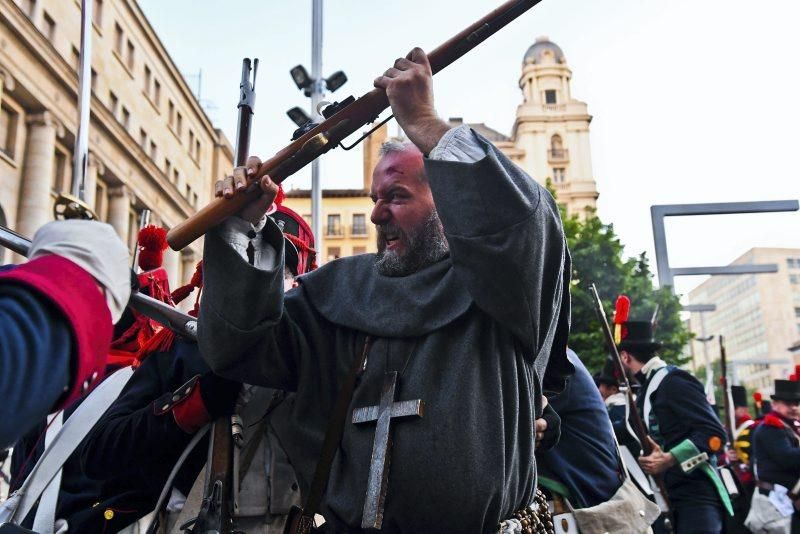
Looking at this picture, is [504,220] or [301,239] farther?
[301,239]

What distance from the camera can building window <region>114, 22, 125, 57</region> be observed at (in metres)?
32.8

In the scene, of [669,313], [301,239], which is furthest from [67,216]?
[669,313]

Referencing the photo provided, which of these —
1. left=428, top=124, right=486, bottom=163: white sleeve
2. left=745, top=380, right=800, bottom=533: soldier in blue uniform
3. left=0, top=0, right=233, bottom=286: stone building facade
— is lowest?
left=745, top=380, right=800, bottom=533: soldier in blue uniform

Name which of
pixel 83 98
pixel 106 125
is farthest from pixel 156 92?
pixel 83 98

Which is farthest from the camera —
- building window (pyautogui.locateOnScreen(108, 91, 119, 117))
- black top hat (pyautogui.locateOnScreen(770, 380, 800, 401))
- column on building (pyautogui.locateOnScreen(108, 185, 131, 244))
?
building window (pyautogui.locateOnScreen(108, 91, 119, 117))

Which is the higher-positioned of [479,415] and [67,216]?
[67,216]

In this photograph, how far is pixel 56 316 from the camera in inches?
57.1

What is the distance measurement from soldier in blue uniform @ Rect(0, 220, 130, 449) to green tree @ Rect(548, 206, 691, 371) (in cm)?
2491

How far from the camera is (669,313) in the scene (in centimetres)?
2773

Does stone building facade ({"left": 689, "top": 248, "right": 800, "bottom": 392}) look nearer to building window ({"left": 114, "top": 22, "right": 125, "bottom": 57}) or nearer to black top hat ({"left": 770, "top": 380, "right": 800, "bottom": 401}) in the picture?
building window ({"left": 114, "top": 22, "right": 125, "bottom": 57})

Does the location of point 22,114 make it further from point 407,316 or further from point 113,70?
point 407,316

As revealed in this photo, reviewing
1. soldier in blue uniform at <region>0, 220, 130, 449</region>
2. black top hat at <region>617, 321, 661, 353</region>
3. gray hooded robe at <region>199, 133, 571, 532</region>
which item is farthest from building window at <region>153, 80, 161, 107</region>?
soldier in blue uniform at <region>0, 220, 130, 449</region>

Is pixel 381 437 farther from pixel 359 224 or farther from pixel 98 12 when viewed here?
pixel 359 224

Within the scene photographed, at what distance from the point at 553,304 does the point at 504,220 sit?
40 centimetres
